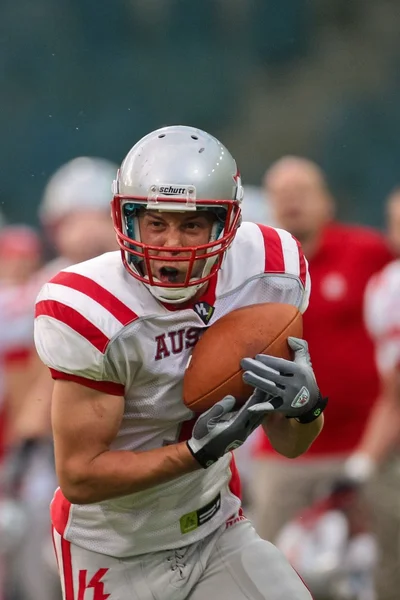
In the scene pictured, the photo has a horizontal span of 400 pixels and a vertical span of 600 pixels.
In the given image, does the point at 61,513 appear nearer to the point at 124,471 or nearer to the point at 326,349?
the point at 124,471

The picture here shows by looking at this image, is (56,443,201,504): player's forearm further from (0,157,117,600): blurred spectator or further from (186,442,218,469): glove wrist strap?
(0,157,117,600): blurred spectator

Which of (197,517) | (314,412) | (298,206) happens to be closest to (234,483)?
(197,517)

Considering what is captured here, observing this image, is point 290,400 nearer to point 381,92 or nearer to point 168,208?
point 168,208

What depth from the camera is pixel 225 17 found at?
29.3ft

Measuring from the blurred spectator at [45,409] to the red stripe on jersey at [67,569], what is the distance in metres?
2.52

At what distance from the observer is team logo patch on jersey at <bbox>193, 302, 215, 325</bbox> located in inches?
111

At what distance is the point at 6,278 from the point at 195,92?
2810 millimetres

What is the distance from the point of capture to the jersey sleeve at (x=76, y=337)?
2668 mm

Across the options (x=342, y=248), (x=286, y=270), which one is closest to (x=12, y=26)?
(x=342, y=248)

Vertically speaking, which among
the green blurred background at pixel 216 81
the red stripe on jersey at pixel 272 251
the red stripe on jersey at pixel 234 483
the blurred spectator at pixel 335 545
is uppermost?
the red stripe on jersey at pixel 272 251

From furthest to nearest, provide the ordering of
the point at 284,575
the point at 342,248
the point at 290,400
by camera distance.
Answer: the point at 342,248
the point at 284,575
the point at 290,400

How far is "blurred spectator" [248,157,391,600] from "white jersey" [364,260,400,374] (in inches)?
5.8

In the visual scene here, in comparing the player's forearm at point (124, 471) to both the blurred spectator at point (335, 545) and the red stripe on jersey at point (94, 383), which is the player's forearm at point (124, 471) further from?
the blurred spectator at point (335, 545)

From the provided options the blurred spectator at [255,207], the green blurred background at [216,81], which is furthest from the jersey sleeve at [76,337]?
the green blurred background at [216,81]
